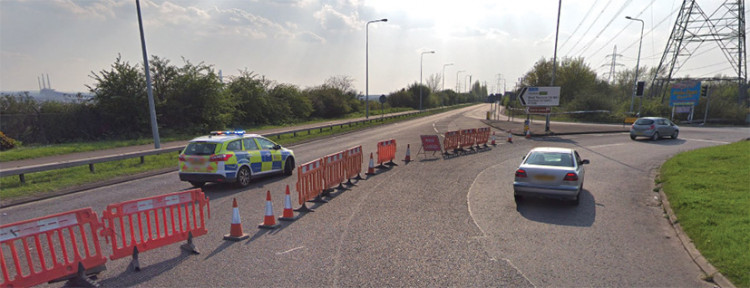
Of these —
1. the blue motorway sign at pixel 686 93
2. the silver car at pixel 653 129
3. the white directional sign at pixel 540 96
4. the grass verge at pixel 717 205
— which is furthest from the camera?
the blue motorway sign at pixel 686 93

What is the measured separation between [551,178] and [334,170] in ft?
16.4

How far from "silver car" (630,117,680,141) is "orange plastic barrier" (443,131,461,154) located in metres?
11.9

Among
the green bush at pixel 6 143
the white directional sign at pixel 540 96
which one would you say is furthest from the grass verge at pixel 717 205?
the green bush at pixel 6 143

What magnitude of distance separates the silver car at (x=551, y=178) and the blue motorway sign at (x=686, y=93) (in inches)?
1310

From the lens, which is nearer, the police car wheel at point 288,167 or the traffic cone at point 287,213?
the traffic cone at point 287,213

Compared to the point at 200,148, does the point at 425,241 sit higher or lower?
lower

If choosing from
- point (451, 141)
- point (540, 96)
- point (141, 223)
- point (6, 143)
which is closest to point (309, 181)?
point (141, 223)

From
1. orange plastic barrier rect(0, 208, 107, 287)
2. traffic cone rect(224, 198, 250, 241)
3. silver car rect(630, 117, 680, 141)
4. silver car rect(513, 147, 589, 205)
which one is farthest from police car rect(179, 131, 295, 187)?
silver car rect(630, 117, 680, 141)

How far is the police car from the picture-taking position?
30.5 ft

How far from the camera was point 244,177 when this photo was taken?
10.0 metres

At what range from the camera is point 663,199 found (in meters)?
8.47

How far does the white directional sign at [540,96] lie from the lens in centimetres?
2606

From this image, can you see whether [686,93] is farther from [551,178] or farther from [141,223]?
[141,223]

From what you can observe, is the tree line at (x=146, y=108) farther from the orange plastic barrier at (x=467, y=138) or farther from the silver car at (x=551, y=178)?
the silver car at (x=551, y=178)
